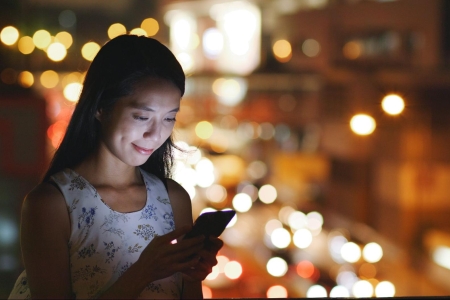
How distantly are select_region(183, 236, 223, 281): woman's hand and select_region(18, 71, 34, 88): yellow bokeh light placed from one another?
12.9ft

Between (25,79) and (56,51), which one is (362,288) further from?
(25,79)

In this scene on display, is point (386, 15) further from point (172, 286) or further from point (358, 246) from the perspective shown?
point (172, 286)

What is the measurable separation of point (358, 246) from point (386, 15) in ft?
22.0

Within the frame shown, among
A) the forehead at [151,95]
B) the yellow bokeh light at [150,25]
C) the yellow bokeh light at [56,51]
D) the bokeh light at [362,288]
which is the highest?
the yellow bokeh light at [150,25]

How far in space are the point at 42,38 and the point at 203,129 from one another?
891 inches

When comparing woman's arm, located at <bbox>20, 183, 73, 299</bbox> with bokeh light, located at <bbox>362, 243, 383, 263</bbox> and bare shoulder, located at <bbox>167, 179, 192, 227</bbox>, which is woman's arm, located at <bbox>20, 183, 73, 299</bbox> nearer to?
bare shoulder, located at <bbox>167, 179, 192, 227</bbox>

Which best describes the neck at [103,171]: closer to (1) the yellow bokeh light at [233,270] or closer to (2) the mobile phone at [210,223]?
(2) the mobile phone at [210,223]

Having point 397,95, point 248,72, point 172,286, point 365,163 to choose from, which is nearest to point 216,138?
point 248,72

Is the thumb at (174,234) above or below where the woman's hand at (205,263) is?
above

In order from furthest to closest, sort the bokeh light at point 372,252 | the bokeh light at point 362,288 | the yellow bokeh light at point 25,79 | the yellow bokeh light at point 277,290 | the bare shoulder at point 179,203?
the bokeh light at point 372,252 → the yellow bokeh light at point 277,290 → the bokeh light at point 362,288 → the yellow bokeh light at point 25,79 → the bare shoulder at point 179,203

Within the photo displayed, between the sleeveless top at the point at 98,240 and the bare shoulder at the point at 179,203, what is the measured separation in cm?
10

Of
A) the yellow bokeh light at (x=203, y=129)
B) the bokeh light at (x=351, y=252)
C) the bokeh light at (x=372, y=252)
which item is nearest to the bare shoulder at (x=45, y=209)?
the bokeh light at (x=372, y=252)

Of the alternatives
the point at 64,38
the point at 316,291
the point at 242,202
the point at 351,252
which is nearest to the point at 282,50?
the point at 242,202

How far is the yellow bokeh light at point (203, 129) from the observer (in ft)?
90.2
